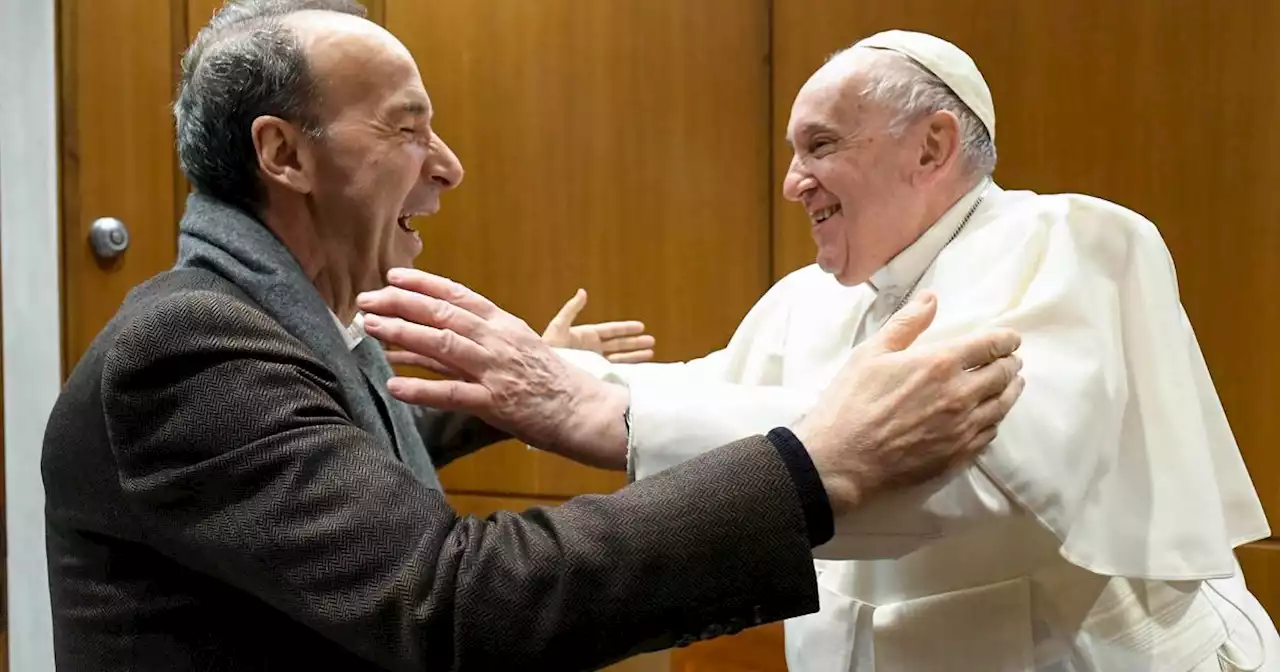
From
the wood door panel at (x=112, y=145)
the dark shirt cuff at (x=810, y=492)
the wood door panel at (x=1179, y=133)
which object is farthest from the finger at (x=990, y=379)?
the wood door panel at (x=112, y=145)

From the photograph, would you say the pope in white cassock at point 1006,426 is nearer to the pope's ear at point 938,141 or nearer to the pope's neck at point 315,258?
the pope's ear at point 938,141

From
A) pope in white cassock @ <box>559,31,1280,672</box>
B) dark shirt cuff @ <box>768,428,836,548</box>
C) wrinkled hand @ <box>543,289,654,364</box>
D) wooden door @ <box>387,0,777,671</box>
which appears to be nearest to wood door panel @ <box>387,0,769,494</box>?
wooden door @ <box>387,0,777,671</box>

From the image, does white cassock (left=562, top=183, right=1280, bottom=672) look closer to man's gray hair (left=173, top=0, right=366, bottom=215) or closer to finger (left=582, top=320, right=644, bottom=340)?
finger (left=582, top=320, right=644, bottom=340)

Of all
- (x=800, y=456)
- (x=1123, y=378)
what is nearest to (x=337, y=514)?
(x=800, y=456)

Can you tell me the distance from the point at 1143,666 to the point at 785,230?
1367 mm

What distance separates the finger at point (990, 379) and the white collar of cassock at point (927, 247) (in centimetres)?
39

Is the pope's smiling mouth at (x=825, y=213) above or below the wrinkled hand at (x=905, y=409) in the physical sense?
above

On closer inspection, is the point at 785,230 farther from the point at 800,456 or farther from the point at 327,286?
the point at 800,456

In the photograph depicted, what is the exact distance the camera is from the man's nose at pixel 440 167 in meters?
1.51

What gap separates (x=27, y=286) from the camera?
7.55 feet

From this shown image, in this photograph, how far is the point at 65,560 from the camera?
1189mm

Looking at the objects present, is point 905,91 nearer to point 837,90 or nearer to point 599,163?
point 837,90

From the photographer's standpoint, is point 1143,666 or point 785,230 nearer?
point 1143,666

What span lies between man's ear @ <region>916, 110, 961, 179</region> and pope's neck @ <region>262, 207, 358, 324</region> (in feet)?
2.52
